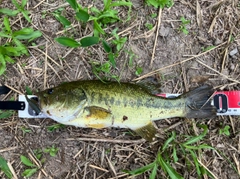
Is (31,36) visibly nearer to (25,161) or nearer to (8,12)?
(8,12)

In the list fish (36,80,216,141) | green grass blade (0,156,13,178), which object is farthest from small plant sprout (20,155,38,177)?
fish (36,80,216,141)

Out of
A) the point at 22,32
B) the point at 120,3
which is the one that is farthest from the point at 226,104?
the point at 22,32

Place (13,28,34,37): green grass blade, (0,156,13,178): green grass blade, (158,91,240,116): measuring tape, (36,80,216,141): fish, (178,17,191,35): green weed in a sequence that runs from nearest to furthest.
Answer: (36,80,216,141): fish → (0,156,13,178): green grass blade → (13,28,34,37): green grass blade → (158,91,240,116): measuring tape → (178,17,191,35): green weed

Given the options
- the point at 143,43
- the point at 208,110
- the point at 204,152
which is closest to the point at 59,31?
the point at 143,43

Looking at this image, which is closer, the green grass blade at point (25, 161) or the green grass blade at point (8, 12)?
the green grass blade at point (25, 161)

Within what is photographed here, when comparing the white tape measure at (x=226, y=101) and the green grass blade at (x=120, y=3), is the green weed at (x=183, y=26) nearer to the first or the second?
the green grass blade at (x=120, y=3)

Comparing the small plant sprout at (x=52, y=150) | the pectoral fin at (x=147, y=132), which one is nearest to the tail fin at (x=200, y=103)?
the pectoral fin at (x=147, y=132)

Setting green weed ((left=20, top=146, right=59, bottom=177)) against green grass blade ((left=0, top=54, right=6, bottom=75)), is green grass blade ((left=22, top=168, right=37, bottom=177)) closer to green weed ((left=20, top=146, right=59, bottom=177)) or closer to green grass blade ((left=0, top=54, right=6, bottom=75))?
green weed ((left=20, top=146, right=59, bottom=177))
